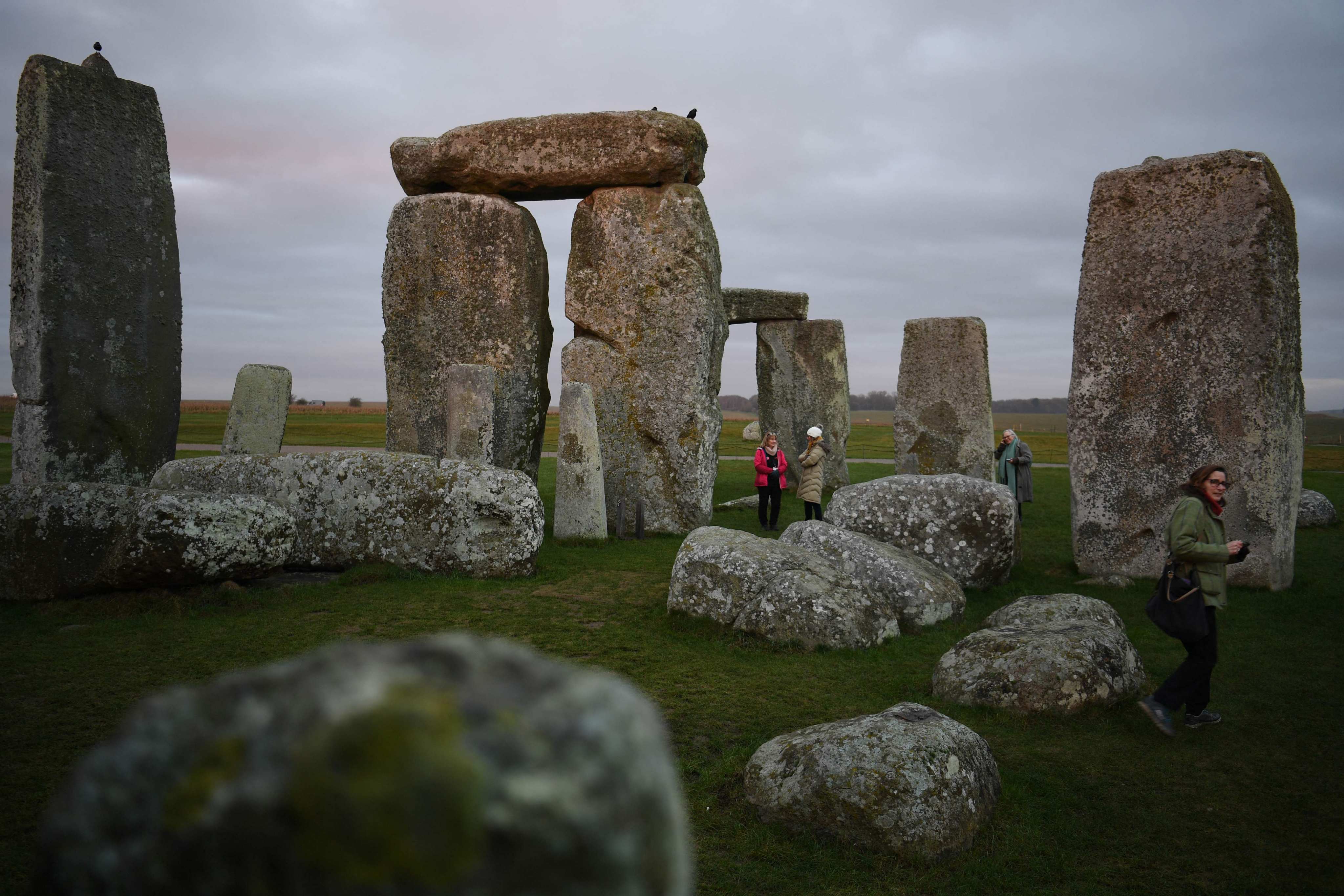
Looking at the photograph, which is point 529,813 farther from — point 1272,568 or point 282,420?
point 282,420

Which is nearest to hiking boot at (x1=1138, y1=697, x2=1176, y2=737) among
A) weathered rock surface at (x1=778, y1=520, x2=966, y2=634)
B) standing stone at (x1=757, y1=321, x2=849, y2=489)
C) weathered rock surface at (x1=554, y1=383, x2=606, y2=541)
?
weathered rock surface at (x1=778, y1=520, x2=966, y2=634)

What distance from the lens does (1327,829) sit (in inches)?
130

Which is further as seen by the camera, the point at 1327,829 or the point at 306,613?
the point at 306,613

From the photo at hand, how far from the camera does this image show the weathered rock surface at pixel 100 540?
18.4 ft

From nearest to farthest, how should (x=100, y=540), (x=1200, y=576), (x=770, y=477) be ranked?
(x=1200, y=576), (x=100, y=540), (x=770, y=477)

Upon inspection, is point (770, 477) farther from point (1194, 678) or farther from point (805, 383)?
point (1194, 678)

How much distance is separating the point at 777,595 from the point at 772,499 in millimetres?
5399

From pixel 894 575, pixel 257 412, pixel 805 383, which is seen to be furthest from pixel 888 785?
pixel 805 383

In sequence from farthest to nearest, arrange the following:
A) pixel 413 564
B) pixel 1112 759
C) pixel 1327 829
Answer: pixel 413 564 < pixel 1112 759 < pixel 1327 829

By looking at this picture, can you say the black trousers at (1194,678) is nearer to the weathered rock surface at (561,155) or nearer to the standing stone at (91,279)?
the weathered rock surface at (561,155)

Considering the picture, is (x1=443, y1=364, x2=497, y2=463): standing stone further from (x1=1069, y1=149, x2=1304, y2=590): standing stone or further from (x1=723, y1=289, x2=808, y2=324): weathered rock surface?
(x1=723, y1=289, x2=808, y2=324): weathered rock surface

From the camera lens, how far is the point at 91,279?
293 inches

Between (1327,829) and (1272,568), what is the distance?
4620 millimetres

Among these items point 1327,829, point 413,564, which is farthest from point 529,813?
point 413,564
